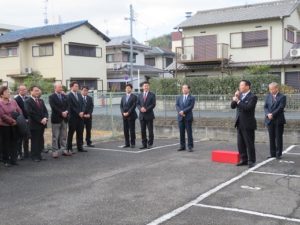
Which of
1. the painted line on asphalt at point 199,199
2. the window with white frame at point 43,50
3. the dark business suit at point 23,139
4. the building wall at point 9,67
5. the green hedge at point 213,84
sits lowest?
the painted line on asphalt at point 199,199

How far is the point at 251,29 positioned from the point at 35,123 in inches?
748

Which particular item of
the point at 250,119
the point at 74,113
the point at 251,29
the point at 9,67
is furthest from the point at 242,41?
the point at 250,119

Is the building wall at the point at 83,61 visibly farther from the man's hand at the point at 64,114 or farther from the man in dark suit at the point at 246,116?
the man in dark suit at the point at 246,116

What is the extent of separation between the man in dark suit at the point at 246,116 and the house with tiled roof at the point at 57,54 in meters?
23.5

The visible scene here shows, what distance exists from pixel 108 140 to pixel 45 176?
539cm

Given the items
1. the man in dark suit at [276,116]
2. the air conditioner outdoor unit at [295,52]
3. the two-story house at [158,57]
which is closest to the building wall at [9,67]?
the two-story house at [158,57]

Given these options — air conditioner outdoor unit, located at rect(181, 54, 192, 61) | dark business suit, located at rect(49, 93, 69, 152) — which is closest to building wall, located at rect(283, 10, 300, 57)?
air conditioner outdoor unit, located at rect(181, 54, 192, 61)

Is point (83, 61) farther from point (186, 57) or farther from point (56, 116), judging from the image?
point (56, 116)

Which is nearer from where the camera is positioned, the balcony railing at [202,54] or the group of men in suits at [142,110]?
the group of men in suits at [142,110]

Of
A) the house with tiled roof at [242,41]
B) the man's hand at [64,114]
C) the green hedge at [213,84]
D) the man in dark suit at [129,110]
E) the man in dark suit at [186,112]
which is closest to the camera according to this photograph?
the man's hand at [64,114]

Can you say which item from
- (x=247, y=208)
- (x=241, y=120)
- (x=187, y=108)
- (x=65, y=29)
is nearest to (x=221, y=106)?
(x=187, y=108)

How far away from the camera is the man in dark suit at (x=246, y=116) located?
8.05 m

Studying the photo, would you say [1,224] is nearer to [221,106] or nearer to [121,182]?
[121,182]

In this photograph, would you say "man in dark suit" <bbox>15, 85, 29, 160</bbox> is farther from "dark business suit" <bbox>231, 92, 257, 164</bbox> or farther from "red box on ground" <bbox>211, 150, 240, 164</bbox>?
"dark business suit" <bbox>231, 92, 257, 164</bbox>
